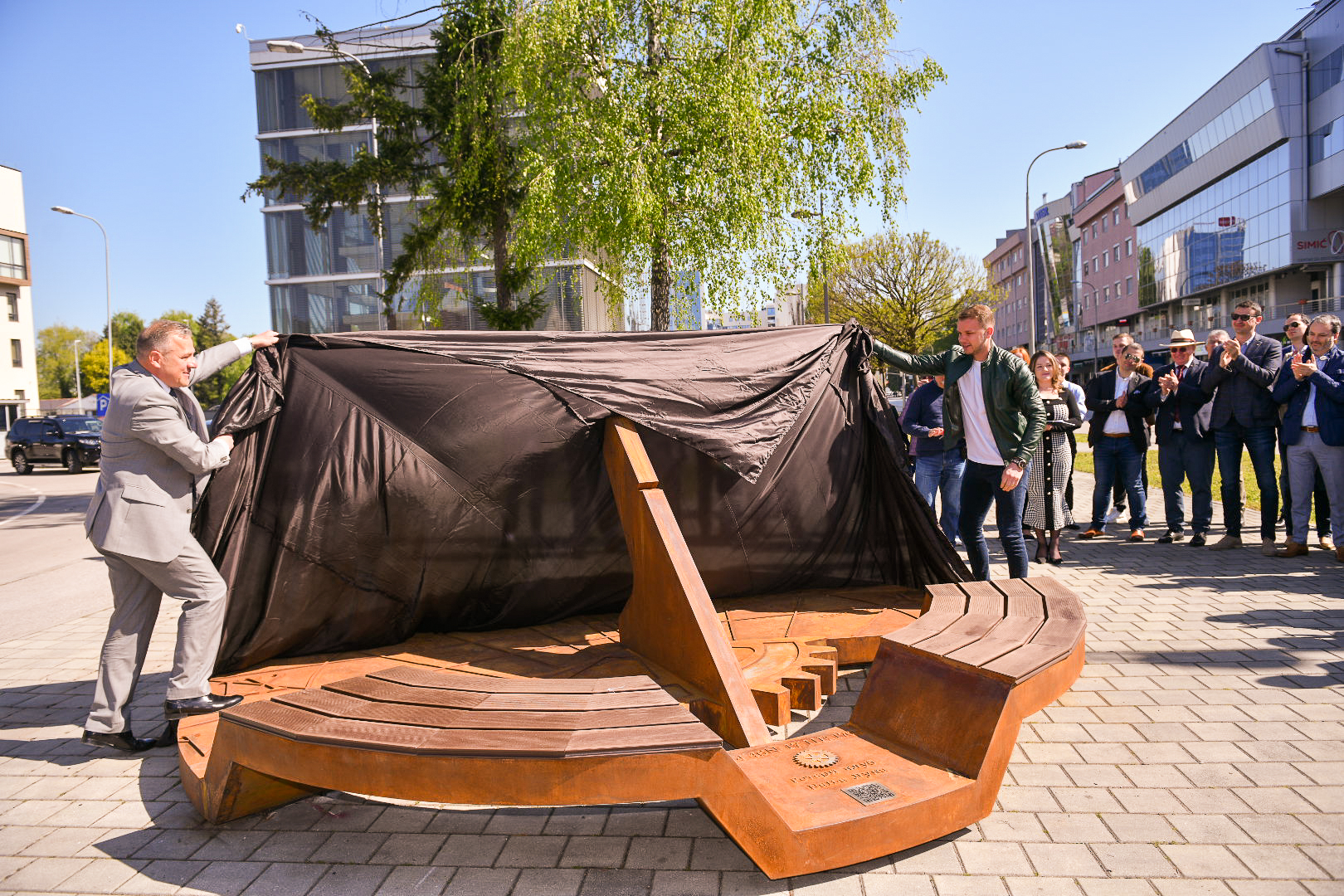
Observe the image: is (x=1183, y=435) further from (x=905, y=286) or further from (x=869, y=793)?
(x=905, y=286)

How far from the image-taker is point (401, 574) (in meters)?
4.80

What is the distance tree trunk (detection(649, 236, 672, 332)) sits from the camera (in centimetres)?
1340

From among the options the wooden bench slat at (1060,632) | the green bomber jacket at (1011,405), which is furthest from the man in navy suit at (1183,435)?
the wooden bench slat at (1060,632)

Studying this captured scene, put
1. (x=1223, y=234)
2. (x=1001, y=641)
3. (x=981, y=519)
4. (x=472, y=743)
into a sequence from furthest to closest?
(x=1223, y=234), (x=981, y=519), (x=1001, y=641), (x=472, y=743)

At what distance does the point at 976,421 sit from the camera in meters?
5.43

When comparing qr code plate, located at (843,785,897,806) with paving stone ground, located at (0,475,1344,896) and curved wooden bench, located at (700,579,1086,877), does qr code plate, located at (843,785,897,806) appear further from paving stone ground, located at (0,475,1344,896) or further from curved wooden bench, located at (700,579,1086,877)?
paving stone ground, located at (0,475,1344,896)

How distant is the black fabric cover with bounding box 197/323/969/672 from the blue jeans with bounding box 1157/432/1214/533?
477 centimetres

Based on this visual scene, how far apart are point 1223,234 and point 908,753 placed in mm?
54278

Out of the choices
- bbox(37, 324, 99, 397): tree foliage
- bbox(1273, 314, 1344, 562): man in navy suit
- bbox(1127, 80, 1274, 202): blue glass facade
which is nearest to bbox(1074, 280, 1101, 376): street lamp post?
bbox(1127, 80, 1274, 202): blue glass facade

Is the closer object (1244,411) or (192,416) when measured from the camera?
(192,416)

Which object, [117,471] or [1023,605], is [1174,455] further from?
[117,471]

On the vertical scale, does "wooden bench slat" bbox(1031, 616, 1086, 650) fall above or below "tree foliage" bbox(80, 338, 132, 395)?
below

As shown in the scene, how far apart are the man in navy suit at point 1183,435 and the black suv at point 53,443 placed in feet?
92.7

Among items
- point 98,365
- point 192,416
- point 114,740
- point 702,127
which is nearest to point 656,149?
point 702,127
